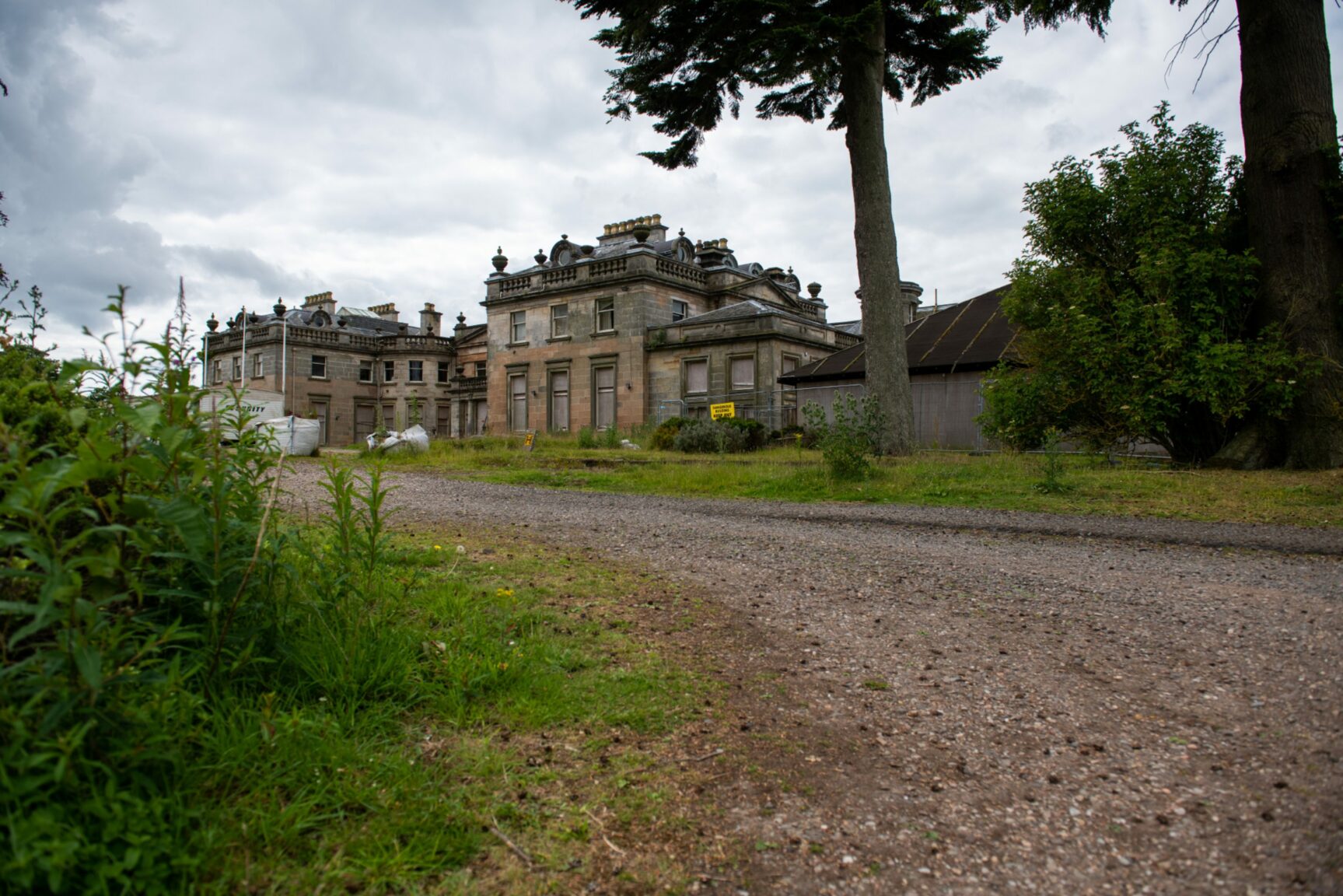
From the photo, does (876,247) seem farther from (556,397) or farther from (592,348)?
(556,397)

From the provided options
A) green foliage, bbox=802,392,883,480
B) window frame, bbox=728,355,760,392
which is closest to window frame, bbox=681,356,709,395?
window frame, bbox=728,355,760,392

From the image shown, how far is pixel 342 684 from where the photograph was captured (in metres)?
2.59

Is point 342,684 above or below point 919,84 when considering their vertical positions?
below

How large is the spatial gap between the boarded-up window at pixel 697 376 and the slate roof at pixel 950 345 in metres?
6.54

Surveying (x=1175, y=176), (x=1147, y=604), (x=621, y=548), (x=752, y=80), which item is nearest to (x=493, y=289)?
(x=752, y=80)

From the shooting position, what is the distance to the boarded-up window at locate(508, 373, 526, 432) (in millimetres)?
38031

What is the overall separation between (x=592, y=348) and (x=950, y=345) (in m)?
17.7

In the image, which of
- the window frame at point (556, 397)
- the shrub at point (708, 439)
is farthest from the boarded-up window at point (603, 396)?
the shrub at point (708, 439)

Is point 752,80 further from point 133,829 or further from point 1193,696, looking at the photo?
point 133,829

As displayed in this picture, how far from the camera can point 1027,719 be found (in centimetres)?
267

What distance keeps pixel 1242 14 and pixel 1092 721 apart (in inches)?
485

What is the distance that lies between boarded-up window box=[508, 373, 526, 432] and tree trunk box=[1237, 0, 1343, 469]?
31.4m

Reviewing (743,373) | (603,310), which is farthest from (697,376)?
(603,310)

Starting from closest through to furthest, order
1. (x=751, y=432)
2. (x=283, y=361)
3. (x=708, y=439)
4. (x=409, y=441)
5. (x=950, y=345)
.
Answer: (x=409, y=441), (x=708, y=439), (x=950, y=345), (x=751, y=432), (x=283, y=361)
